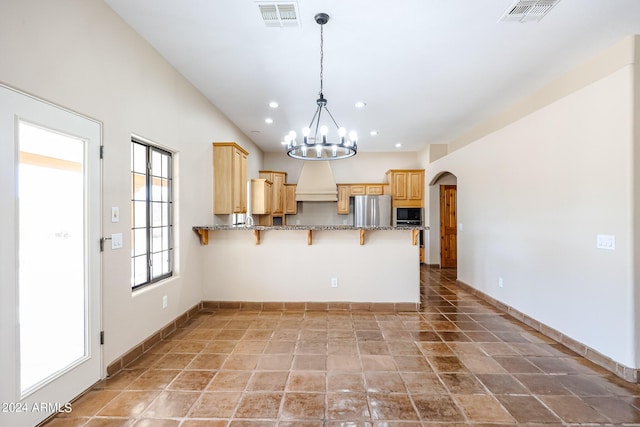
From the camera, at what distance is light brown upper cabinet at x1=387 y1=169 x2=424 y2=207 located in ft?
22.6

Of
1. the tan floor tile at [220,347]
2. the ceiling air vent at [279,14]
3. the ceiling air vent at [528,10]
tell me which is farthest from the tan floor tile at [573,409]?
the ceiling air vent at [279,14]

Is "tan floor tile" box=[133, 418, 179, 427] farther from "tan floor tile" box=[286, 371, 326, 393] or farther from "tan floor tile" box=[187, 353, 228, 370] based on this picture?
"tan floor tile" box=[286, 371, 326, 393]

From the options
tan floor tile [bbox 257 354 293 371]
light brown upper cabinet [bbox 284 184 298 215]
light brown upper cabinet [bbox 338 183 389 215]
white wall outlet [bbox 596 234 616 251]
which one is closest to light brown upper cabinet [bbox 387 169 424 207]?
light brown upper cabinet [bbox 338 183 389 215]

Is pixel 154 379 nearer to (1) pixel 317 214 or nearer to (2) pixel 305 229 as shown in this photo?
(2) pixel 305 229

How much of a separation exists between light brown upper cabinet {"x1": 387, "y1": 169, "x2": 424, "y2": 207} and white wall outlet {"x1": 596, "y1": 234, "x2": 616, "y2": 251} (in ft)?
14.5

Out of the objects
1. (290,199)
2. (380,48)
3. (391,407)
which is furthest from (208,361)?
(290,199)

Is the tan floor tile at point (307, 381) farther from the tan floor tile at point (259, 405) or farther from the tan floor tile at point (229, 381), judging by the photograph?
the tan floor tile at point (229, 381)

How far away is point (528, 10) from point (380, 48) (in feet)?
3.88

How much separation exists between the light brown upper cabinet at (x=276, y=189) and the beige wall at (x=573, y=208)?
14.6ft

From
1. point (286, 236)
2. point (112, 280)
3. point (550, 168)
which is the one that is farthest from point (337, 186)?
point (112, 280)

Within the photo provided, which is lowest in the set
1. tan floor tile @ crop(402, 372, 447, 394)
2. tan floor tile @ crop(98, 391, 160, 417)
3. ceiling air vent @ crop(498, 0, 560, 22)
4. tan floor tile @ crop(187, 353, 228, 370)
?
tan floor tile @ crop(402, 372, 447, 394)

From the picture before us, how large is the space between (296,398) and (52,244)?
1.95m

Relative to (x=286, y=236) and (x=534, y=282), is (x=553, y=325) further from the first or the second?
(x=286, y=236)

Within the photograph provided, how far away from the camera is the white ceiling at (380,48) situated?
220 centimetres
